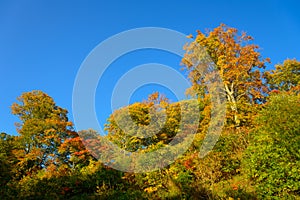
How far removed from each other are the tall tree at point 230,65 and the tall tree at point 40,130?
10.6 meters

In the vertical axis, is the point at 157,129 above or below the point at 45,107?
below

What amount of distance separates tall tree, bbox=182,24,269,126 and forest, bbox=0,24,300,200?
2.6 inches

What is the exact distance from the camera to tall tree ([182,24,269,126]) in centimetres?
1698

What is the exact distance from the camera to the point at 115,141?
659 inches

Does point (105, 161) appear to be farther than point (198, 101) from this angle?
No

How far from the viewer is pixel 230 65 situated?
17.1 metres

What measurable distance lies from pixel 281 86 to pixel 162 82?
1618 centimetres

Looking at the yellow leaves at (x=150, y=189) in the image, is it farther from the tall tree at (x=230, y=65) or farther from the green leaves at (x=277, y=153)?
the tall tree at (x=230, y=65)

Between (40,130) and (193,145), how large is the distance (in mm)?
12973

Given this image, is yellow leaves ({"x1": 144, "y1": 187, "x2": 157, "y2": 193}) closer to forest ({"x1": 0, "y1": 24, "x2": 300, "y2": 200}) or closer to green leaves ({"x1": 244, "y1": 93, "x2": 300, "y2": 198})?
forest ({"x1": 0, "y1": 24, "x2": 300, "y2": 200})

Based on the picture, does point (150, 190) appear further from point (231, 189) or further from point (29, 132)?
point (29, 132)

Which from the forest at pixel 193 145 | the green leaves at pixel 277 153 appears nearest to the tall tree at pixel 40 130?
the forest at pixel 193 145

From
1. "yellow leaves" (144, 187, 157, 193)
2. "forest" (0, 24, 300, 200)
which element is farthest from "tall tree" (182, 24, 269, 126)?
"yellow leaves" (144, 187, 157, 193)

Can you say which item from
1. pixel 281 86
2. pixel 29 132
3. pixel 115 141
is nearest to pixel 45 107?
pixel 29 132
